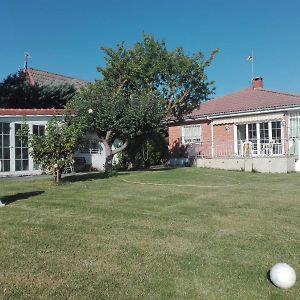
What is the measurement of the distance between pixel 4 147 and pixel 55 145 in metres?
6.03

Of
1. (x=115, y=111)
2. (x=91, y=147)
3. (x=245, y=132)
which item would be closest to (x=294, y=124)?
(x=245, y=132)

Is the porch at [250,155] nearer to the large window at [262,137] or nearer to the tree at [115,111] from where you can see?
the large window at [262,137]

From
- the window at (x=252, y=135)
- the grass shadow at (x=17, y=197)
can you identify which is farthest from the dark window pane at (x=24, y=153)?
the window at (x=252, y=135)

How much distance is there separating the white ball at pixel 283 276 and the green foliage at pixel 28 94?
28204mm

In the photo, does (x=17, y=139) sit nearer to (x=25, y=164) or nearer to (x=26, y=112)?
(x=25, y=164)

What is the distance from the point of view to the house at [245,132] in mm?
23531

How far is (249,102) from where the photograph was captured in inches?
1080

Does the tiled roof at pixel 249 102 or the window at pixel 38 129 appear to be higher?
the tiled roof at pixel 249 102

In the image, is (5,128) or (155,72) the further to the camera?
(155,72)

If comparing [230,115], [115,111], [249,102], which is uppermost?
[249,102]

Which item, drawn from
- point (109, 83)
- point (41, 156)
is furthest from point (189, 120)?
point (41, 156)

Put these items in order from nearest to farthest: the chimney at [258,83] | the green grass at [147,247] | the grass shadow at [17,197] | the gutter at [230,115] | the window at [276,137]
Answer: the green grass at [147,247] → the grass shadow at [17,197] → the gutter at [230,115] → the window at [276,137] → the chimney at [258,83]

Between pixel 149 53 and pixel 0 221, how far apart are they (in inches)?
730

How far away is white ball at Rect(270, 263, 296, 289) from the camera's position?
472cm
